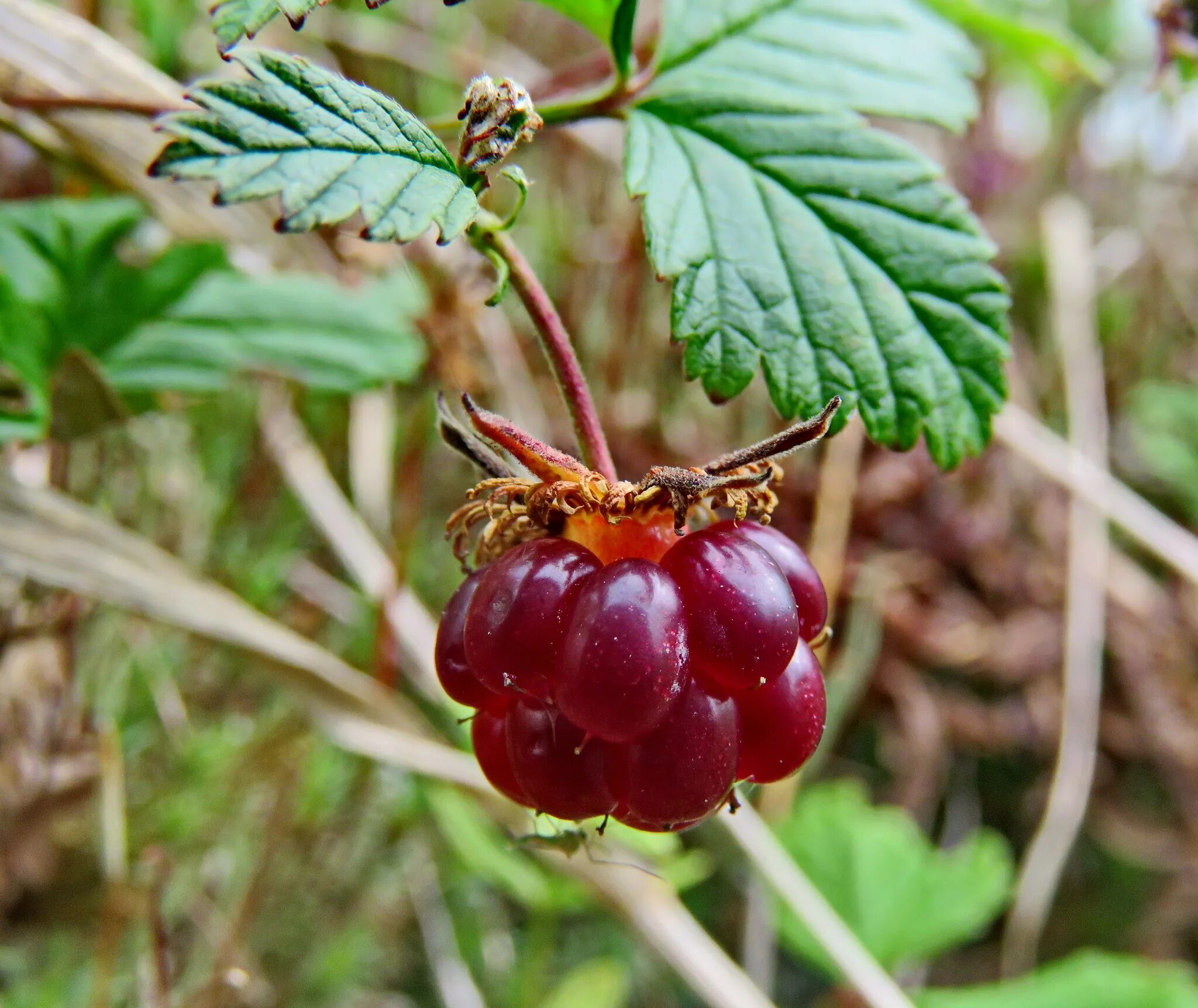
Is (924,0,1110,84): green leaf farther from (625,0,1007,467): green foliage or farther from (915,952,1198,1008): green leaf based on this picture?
(915,952,1198,1008): green leaf

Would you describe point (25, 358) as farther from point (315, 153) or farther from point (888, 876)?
point (888, 876)

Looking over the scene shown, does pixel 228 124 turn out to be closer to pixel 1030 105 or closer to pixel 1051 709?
pixel 1051 709

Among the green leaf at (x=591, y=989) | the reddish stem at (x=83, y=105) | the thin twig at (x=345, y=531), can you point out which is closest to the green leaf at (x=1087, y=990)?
the green leaf at (x=591, y=989)

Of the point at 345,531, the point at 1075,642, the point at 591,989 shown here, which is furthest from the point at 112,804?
the point at 1075,642

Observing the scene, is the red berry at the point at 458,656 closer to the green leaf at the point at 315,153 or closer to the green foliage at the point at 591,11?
the green leaf at the point at 315,153

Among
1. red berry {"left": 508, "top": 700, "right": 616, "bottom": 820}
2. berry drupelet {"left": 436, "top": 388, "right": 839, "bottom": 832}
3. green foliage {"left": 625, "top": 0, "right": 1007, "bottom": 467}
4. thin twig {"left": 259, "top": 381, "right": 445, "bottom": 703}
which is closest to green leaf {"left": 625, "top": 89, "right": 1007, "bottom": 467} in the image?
green foliage {"left": 625, "top": 0, "right": 1007, "bottom": 467}

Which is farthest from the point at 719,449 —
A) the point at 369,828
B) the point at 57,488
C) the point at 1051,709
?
the point at 57,488
